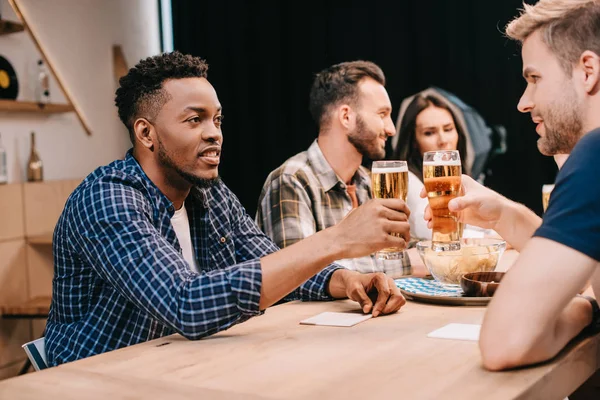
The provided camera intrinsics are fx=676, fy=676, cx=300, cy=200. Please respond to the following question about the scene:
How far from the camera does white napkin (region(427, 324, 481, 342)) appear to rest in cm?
138

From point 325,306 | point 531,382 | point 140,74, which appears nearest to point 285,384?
point 531,382

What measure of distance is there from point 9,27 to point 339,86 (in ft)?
6.90

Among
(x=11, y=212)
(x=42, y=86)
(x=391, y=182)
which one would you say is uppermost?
(x=42, y=86)

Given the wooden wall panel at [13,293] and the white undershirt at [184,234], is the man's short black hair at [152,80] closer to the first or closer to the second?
the white undershirt at [184,234]

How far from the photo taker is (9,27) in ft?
13.2

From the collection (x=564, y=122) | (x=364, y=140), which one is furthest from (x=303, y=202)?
(x=564, y=122)

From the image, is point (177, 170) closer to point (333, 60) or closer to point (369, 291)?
point (369, 291)

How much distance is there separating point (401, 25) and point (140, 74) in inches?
128

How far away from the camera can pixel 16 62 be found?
4.17m

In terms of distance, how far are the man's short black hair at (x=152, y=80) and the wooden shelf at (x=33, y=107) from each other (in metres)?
2.19

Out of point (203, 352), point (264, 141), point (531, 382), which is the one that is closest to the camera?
point (531, 382)

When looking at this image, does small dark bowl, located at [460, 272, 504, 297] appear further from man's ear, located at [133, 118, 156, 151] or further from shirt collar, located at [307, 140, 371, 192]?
Answer: shirt collar, located at [307, 140, 371, 192]

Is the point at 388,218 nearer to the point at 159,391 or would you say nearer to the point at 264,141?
the point at 159,391

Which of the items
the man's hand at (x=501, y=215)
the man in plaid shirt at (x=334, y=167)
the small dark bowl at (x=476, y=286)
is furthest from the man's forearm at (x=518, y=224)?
the man in plaid shirt at (x=334, y=167)
